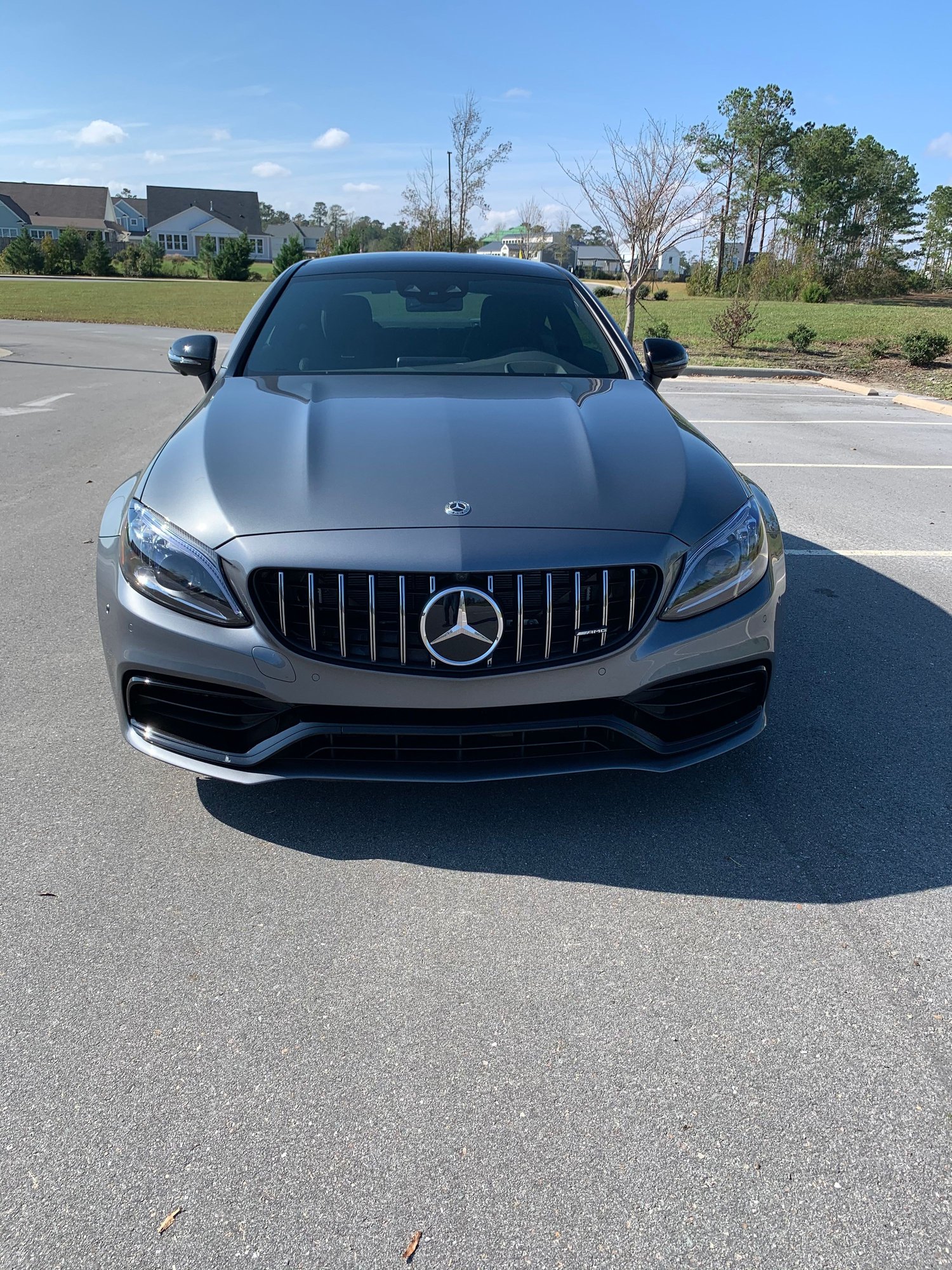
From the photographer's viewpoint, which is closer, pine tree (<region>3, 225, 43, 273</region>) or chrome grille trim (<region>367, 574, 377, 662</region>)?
chrome grille trim (<region>367, 574, 377, 662</region>)

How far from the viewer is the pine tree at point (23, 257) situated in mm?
61656

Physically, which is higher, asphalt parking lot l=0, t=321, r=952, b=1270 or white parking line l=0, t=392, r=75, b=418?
white parking line l=0, t=392, r=75, b=418

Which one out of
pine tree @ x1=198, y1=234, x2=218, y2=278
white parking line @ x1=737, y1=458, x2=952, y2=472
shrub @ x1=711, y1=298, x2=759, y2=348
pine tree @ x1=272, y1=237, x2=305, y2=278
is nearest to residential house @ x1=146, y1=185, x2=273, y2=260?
pine tree @ x1=198, y1=234, x2=218, y2=278

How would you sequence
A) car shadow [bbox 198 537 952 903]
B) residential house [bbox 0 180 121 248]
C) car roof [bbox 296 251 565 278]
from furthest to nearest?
1. residential house [bbox 0 180 121 248]
2. car roof [bbox 296 251 565 278]
3. car shadow [bbox 198 537 952 903]

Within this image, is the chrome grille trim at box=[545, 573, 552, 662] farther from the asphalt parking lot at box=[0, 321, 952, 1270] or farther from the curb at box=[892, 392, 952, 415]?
the curb at box=[892, 392, 952, 415]

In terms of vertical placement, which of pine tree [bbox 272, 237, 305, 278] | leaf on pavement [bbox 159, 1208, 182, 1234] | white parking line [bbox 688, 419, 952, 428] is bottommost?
leaf on pavement [bbox 159, 1208, 182, 1234]

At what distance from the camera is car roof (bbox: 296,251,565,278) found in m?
4.52

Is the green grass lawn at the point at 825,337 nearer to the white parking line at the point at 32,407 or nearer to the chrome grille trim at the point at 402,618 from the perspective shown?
the white parking line at the point at 32,407

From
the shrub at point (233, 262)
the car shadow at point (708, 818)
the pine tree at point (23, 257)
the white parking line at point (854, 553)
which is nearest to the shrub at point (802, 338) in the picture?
the white parking line at point (854, 553)

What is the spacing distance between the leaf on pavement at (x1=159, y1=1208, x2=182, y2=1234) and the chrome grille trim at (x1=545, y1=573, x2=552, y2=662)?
146 cm

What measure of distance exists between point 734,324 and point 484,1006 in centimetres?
2061

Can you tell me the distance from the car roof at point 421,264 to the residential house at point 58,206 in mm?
106115

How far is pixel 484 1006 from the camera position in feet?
7.27

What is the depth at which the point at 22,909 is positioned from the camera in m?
2.51
